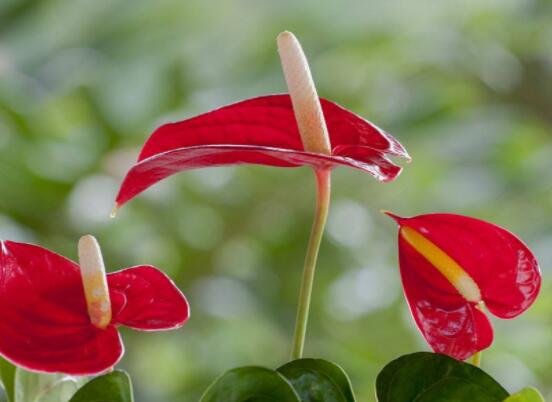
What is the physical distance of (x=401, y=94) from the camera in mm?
2162

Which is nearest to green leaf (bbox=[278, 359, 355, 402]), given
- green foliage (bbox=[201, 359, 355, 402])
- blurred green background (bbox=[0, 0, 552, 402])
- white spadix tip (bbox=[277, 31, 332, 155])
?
green foliage (bbox=[201, 359, 355, 402])

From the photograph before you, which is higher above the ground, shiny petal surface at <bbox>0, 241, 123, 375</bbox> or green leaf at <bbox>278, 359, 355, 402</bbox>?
shiny petal surface at <bbox>0, 241, 123, 375</bbox>

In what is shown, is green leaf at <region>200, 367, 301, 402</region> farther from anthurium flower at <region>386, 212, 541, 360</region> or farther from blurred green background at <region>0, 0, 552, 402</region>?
blurred green background at <region>0, 0, 552, 402</region>

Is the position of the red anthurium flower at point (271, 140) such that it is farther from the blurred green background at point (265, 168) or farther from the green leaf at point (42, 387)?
the blurred green background at point (265, 168)

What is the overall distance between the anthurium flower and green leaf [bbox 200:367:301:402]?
9 centimetres

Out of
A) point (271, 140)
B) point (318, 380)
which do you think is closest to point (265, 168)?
point (271, 140)

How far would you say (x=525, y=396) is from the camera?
0.36 meters

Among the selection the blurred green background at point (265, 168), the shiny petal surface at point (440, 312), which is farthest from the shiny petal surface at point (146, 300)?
the blurred green background at point (265, 168)

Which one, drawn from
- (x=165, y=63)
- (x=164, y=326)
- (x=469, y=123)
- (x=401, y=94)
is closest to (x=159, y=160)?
(x=164, y=326)

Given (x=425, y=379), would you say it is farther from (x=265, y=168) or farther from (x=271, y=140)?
(x=265, y=168)

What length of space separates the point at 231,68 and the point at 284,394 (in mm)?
1747

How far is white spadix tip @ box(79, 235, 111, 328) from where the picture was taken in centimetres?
39

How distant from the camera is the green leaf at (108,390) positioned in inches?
14.4

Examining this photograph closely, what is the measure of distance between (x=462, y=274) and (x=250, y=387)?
4.8 inches
